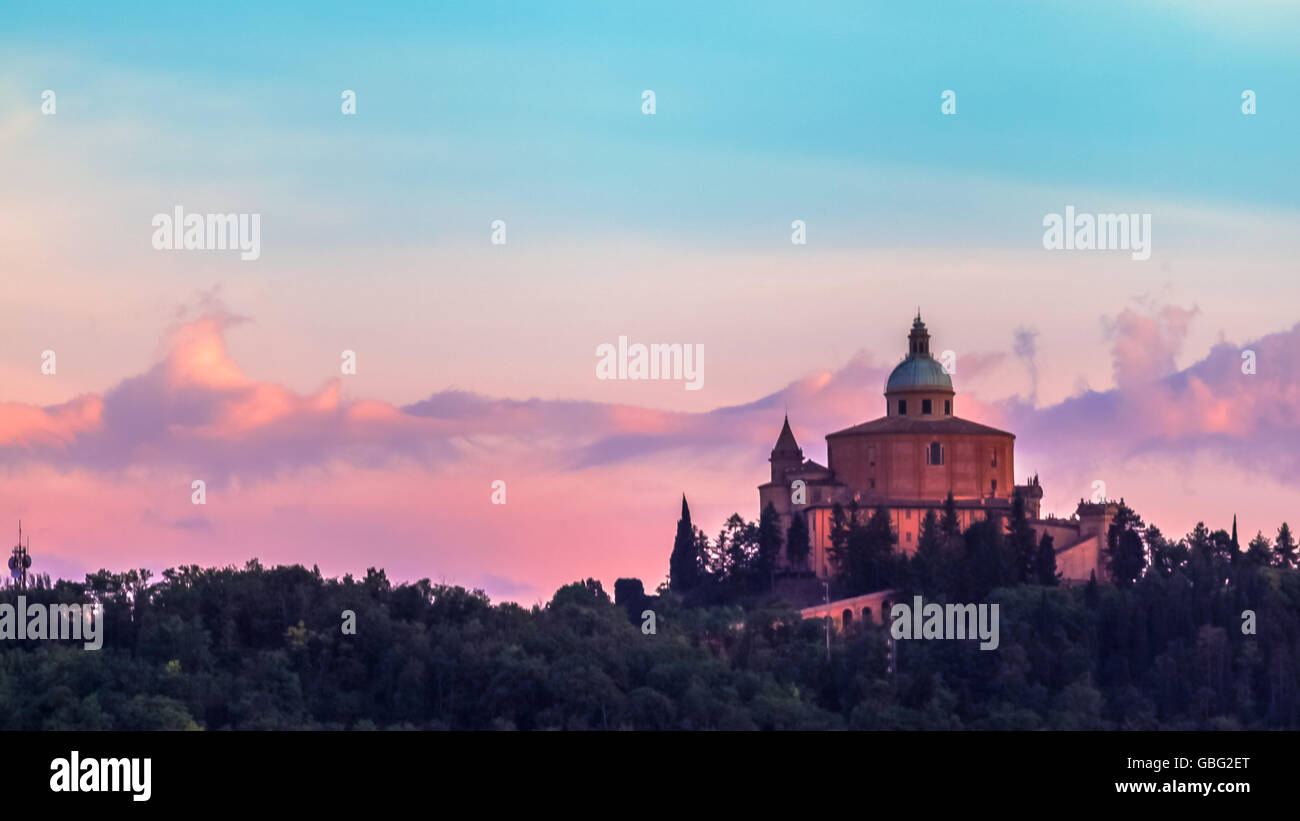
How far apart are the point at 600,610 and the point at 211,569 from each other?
42.8 ft

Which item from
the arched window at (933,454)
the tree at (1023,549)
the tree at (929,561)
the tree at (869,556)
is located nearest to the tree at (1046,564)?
the tree at (1023,549)

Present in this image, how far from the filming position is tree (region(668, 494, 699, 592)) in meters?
84.8

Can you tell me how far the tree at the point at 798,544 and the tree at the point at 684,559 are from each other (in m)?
3.34

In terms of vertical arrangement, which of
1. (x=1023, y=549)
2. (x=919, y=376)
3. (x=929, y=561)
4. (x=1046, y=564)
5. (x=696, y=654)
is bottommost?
(x=696, y=654)

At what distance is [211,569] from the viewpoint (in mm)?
80875

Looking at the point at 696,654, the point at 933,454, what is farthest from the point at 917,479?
the point at 696,654

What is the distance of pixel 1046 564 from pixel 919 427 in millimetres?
7471

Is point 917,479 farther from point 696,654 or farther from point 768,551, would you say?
point 696,654

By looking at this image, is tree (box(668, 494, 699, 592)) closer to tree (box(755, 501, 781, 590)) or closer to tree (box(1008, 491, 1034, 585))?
tree (box(755, 501, 781, 590))

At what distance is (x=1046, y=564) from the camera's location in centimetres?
8150

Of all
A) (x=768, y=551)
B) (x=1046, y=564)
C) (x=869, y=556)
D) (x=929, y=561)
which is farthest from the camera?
(x=768, y=551)
